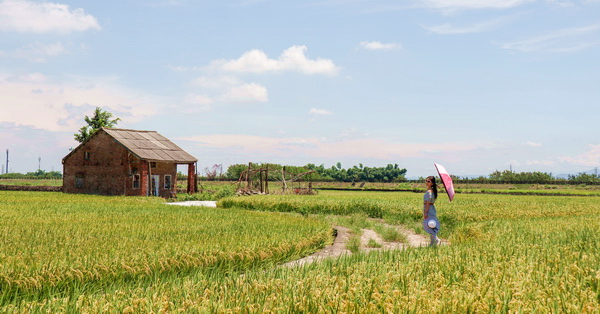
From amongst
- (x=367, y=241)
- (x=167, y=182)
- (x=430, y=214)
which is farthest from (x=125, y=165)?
(x=430, y=214)

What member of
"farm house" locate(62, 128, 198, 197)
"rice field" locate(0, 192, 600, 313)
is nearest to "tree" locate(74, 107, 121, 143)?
"farm house" locate(62, 128, 198, 197)

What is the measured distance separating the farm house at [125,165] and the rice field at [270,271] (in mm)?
21886

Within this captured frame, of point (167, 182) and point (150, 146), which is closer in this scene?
point (150, 146)

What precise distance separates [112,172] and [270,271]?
1442 inches

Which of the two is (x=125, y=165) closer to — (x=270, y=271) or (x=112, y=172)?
(x=112, y=172)

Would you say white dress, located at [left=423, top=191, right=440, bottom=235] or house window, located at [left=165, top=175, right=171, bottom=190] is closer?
white dress, located at [left=423, top=191, right=440, bottom=235]

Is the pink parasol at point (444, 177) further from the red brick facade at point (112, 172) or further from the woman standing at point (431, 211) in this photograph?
the red brick facade at point (112, 172)

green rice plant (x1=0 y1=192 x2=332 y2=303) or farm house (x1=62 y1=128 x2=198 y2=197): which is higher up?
farm house (x1=62 y1=128 x2=198 y2=197)

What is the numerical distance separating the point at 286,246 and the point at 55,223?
8159mm

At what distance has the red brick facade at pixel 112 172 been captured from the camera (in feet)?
127

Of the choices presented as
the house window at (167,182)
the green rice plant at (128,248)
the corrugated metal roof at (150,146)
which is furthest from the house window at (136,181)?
the green rice plant at (128,248)

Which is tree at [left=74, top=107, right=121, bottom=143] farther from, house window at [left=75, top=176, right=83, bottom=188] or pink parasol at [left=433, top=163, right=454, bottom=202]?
pink parasol at [left=433, top=163, right=454, bottom=202]

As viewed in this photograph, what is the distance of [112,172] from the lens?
39.7 meters

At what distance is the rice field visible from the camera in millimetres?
4629
